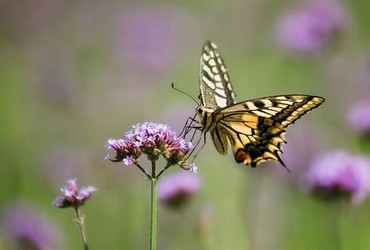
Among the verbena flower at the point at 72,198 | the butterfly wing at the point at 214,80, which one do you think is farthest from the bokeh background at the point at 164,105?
the verbena flower at the point at 72,198

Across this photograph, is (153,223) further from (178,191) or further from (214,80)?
(178,191)

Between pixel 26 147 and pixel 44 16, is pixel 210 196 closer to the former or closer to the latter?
pixel 26 147

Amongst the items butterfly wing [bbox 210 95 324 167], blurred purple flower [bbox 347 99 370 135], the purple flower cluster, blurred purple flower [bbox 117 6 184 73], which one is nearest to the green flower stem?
the purple flower cluster

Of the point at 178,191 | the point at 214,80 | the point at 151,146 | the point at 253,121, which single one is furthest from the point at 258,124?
the point at 178,191

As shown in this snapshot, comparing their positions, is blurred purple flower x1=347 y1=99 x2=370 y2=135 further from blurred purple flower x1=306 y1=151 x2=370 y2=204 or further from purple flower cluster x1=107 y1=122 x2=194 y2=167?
purple flower cluster x1=107 y1=122 x2=194 y2=167

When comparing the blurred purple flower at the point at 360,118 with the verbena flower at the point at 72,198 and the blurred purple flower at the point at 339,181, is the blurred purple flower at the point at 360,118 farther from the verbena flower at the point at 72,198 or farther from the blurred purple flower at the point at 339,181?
the verbena flower at the point at 72,198

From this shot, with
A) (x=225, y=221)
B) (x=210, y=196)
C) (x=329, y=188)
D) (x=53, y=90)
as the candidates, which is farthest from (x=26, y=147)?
(x=329, y=188)
